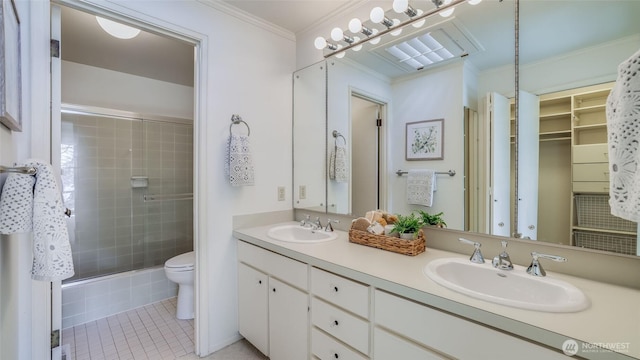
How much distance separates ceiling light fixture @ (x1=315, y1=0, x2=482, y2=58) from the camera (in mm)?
1476

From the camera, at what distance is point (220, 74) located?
1864 millimetres

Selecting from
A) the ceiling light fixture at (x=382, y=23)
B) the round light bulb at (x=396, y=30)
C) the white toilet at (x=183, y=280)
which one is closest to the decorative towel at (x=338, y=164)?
the ceiling light fixture at (x=382, y=23)

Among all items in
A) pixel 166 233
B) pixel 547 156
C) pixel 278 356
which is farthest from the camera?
pixel 166 233

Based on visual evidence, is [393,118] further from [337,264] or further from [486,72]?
[337,264]

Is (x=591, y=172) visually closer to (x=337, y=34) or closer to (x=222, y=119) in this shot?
(x=337, y=34)

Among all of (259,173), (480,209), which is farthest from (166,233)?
(480,209)

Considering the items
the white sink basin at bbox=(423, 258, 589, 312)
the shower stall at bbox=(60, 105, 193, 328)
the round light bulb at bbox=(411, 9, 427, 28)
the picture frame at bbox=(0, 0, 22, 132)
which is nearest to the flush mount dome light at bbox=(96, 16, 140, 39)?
the picture frame at bbox=(0, 0, 22, 132)

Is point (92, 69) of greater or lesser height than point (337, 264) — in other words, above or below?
above

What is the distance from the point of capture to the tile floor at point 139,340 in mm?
1831

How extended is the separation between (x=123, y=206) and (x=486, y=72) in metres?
3.45

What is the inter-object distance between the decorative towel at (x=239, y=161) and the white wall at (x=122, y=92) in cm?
199

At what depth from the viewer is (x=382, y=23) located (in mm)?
1685

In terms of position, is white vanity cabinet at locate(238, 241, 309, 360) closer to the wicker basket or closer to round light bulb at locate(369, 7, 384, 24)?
the wicker basket

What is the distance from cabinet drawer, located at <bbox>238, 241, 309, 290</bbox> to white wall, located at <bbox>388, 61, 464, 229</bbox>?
0.71m
